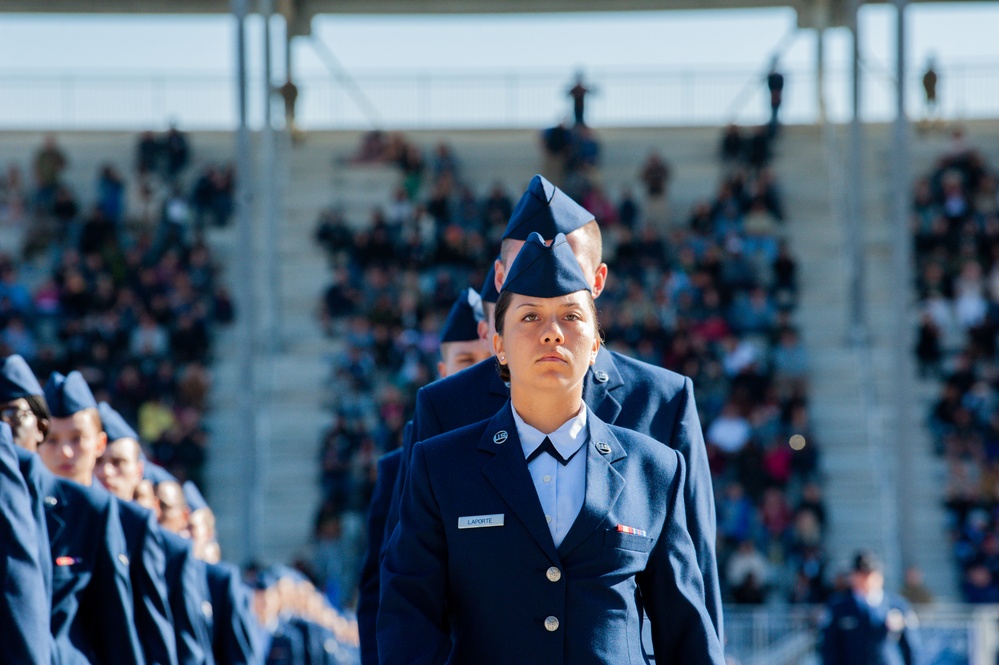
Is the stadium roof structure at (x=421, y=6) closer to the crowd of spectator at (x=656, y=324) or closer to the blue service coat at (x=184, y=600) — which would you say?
the crowd of spectator at (x=656, y=324)

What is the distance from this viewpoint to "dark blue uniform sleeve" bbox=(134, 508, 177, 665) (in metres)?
5.87

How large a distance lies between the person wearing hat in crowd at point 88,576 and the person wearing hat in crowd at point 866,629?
7729 mm

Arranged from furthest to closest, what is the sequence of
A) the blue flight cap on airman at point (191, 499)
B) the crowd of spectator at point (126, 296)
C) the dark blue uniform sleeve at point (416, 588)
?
the crowd of spectator at point (126, 296)
the blue flight cap on airman at point (191, 499)
the dark blue uniform sleeve at point (416, 588)

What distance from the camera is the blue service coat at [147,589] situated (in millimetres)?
5875

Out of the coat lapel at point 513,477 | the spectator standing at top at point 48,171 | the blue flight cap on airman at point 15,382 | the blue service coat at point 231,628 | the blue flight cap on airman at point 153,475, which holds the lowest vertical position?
the blue service coat at point 231,628

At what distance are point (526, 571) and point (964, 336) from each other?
1876 centimetres

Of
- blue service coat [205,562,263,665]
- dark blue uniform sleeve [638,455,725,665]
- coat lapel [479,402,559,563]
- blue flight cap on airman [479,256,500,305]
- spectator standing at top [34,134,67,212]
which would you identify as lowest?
blue service coat [205,562,263,665]

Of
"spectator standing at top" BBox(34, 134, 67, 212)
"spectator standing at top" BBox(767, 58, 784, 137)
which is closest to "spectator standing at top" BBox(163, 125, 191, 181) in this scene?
"spectator standing at top" BBox(34, 134, 67, 212)

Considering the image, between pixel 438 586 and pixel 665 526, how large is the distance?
51 cm

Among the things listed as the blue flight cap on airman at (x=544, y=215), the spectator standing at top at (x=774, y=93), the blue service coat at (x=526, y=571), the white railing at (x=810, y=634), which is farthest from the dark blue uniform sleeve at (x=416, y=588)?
the spectator standing at top at (x=774, y=93)

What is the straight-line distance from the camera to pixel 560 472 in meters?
3.49

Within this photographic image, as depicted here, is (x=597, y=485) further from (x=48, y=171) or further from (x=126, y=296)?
(x=48, y=171)

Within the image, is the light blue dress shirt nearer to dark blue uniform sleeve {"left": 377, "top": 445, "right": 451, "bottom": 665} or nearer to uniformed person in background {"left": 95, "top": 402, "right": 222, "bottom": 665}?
dark blue uniform sleeve {"left": 377, "top": 445, "right": 451, "bottom": 665}

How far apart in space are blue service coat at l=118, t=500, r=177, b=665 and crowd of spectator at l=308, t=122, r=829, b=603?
11670 mm
